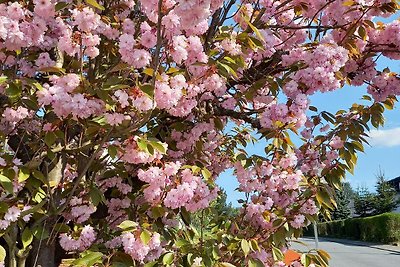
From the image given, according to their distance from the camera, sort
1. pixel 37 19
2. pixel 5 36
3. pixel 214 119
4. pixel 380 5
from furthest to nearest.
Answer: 1. pixel 214 119
2. pixel 380 5
3. pixel 37 19
4. pixel 5 36

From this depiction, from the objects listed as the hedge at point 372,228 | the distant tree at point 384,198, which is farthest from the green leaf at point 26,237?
the distant tree at point 384,198

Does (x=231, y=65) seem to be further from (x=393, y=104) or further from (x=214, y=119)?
(x=393, y=104)

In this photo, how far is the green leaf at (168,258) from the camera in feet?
7.47

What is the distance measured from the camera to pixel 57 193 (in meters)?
2.47

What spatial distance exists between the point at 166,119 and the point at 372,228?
2338cm

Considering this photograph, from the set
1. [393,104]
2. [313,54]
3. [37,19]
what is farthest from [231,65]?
[393,104]

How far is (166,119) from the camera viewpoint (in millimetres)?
2799

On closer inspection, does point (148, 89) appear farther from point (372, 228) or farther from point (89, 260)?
point (372, 228)

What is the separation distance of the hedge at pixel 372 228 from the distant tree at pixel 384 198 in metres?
2.16

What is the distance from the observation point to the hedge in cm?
2183

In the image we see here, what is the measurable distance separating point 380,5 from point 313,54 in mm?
517

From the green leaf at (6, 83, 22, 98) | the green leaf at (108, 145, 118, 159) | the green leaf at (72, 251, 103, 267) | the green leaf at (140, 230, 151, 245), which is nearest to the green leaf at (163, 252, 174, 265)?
the green leaf at (140, 230, 151, 245)

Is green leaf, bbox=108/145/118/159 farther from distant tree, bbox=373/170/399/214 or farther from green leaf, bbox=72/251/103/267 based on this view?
distant tree, bbox=373/170/399/214

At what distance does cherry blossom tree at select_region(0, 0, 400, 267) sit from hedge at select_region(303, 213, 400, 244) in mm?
15396
